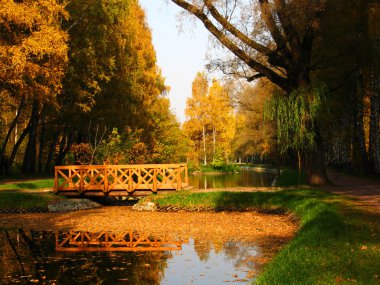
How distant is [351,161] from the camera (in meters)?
36.7

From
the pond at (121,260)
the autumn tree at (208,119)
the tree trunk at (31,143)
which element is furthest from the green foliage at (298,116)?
the autumn tree at (208,119)

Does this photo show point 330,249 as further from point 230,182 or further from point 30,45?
point 230,182

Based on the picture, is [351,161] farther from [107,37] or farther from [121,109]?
[107,37]

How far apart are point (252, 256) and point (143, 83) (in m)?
34.5

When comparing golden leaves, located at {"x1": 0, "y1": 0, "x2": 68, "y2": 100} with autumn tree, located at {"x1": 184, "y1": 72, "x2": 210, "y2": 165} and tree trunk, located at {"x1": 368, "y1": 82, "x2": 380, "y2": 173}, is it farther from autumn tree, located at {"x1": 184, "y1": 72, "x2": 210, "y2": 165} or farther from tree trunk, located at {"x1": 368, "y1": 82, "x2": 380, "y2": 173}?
autumn tree, located at {"x1": 184, "y1": 72, "x2": 210, "y2": 165}

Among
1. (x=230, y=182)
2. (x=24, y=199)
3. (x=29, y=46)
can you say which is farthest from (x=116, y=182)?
(x=230, y=182)

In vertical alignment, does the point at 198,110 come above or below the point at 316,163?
above

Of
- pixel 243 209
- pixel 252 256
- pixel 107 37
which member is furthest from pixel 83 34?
Result: pixel 252 256

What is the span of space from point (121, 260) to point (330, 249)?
15.6 ft

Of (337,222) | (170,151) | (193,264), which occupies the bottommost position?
(193,264)

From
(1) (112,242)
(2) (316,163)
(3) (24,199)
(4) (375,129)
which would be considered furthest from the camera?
(4) (375,129)

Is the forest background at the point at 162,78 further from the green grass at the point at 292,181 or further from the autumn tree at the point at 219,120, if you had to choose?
the autumn tree at the point at 219,120

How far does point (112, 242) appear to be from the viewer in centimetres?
1368

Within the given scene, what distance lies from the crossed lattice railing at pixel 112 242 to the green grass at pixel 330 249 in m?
3.77
